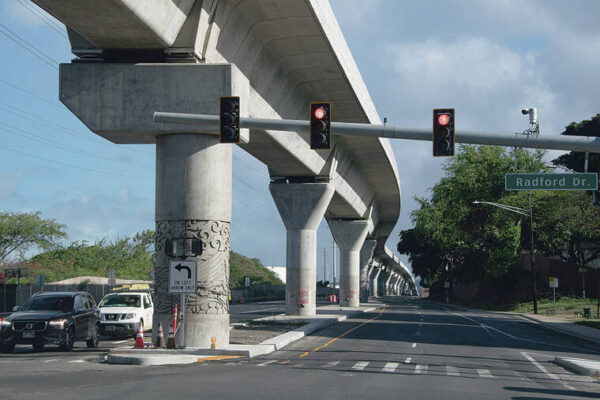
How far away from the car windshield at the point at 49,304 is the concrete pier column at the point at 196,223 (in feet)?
9.69

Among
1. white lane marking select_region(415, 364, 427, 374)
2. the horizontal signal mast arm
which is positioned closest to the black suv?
the horizontal signal mast arm

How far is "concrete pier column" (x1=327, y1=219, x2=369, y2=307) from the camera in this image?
67688mm

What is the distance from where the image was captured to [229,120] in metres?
19.2

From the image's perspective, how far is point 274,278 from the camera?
187 metres

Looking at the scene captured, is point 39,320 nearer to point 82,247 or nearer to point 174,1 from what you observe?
point 174,1

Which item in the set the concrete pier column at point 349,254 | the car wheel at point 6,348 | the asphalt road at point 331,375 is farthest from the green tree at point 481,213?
the car wheel at point 6,348

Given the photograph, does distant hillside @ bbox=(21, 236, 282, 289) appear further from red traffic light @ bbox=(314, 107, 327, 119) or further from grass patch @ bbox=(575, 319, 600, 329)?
red traffic light @ bbox=(314, 107, 327, 119)

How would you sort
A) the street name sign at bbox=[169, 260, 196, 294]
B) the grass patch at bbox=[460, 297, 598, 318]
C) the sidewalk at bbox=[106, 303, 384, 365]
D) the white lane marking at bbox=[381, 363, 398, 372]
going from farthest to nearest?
the grass patch at bbox=[460, 297, 598, 318], the street name sign at bbox=[169, 260, 196, 294], the sidewalk at bbox=[106, 303, 384, 365], the white lane marking at bbox=[381, 363, 398, 372]

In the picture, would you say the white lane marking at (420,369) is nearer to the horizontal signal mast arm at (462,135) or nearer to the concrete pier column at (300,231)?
the horizontal signal mast arm at (462,135)

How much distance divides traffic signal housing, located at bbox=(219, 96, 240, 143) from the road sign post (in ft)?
14.1

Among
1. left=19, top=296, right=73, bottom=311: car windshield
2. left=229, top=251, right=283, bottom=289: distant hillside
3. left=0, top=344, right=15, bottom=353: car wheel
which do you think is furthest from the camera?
left=229, top=251, right=283, bottom=289: distant hillside

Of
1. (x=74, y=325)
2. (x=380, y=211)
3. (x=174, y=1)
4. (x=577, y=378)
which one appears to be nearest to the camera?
(x=577, y=378)

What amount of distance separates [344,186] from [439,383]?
37.9 m

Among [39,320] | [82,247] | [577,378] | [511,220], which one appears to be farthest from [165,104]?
[82,247]
